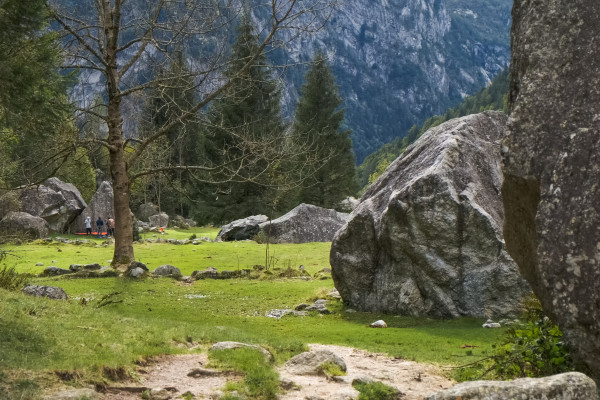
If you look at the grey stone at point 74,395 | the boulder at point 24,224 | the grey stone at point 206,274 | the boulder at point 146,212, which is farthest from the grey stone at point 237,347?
the boulder at point 146,212

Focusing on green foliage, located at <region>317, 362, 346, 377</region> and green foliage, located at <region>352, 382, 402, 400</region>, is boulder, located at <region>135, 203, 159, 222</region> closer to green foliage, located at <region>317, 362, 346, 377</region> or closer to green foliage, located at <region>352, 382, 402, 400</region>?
green foliage, located at <region>317, 362, 346, 377</region>

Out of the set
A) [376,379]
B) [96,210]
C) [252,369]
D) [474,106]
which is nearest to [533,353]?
[376,379]

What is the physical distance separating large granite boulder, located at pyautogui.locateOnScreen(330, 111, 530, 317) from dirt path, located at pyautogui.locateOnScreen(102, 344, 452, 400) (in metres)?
4.31

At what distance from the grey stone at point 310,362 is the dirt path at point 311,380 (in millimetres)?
151

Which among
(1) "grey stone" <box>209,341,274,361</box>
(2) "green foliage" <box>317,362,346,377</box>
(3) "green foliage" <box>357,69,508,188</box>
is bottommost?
(2) "green foliage" <box>317,362,346,377</box>

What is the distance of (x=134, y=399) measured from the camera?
24.8 ft

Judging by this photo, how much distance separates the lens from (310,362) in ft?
32.2

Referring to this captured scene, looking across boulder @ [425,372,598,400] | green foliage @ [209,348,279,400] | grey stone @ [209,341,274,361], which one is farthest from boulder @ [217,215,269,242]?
boulder @ [425,372,598,400]

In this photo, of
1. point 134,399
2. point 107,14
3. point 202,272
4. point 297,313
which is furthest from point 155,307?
point 107,14

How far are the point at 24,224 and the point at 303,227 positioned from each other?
18272 millimetres

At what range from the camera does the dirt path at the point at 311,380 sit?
8.13m

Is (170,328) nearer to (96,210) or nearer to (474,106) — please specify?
(96,210)

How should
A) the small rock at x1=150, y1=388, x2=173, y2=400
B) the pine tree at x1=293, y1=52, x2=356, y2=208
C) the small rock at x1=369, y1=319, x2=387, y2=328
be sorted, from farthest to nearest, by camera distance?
the pine tree at x1=293, y1=52, x2=356, y2=208
the small rock at x1=369, y1=319, x2=387, y2=328
the small rock at x1=150, y1=388, x2=173, y2=400

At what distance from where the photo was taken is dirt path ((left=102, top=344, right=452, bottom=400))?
813cm
